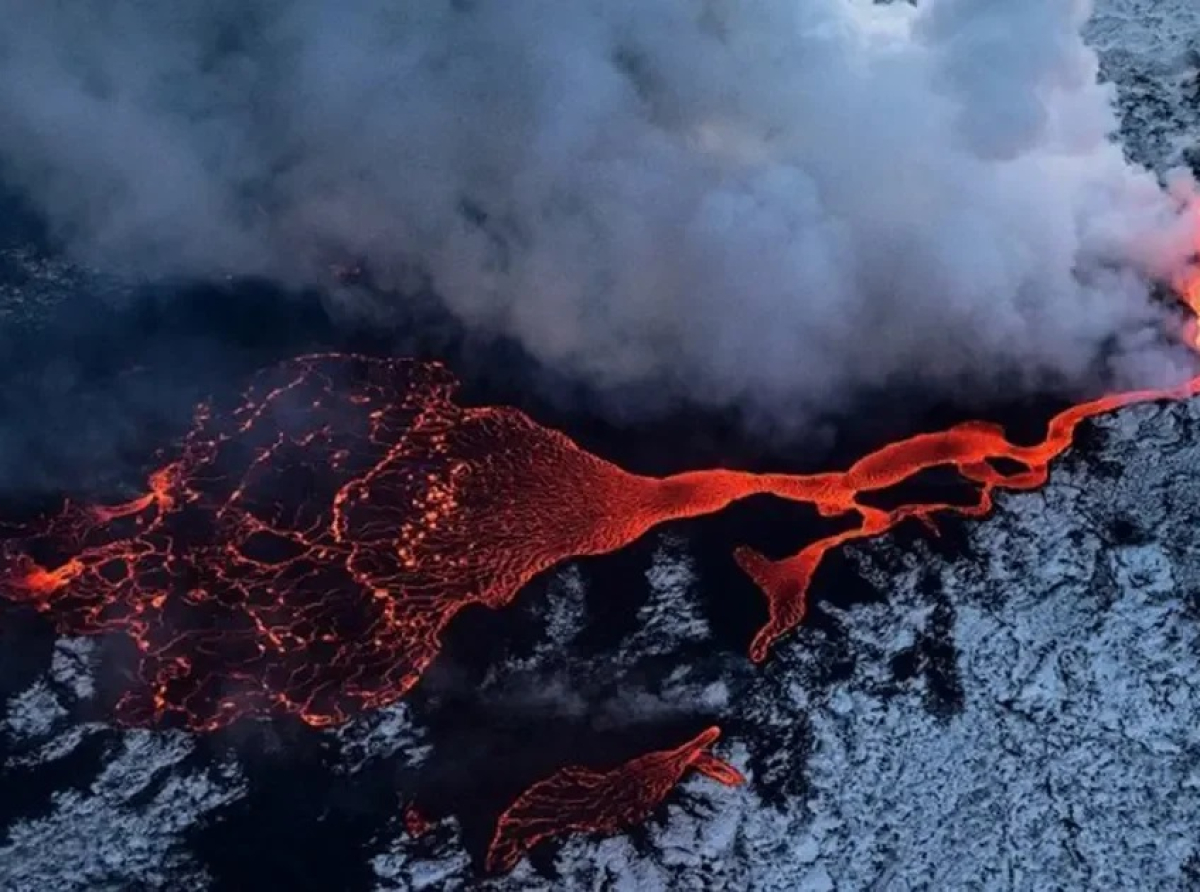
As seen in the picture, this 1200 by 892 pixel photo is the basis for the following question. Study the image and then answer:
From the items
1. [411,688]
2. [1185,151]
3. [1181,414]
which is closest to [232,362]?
[411,688]

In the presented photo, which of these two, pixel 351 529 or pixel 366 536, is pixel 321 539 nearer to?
pixel 351 529

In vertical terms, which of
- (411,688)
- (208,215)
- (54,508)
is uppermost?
(208,215)

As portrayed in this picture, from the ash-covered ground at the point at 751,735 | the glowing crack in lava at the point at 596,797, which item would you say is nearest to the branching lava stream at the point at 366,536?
the glowing crack in lava at the point at 596,797

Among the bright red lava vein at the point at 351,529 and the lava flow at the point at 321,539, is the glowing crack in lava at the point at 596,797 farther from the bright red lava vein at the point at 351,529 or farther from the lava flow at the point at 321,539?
the lava flow at the point at 321,539

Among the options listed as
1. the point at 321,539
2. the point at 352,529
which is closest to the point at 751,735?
the point at 352,529

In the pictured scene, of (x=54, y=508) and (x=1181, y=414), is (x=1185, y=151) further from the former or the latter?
(x=54, y=508)

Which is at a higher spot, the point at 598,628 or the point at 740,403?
the point at 740,403

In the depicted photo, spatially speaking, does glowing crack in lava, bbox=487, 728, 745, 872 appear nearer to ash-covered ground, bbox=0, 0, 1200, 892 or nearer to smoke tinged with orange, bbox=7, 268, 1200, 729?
ash-covered ground, bbox=0, 0, 1200, 892
